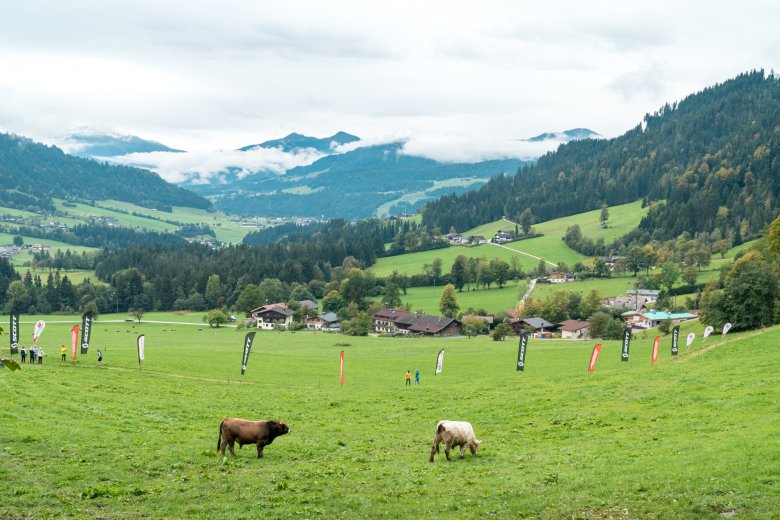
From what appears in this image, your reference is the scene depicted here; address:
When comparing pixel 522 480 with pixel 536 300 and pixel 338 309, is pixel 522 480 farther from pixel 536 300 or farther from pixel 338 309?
pixel 338 309

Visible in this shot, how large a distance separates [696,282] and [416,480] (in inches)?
5874

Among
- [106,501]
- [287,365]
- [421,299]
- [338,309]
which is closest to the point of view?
[106,501]

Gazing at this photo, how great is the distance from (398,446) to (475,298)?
132225mm

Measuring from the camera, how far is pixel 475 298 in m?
158

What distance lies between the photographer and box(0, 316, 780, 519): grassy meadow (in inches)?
720

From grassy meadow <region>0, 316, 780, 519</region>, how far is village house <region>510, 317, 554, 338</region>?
6965cm

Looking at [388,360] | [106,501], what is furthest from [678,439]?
[388,360]

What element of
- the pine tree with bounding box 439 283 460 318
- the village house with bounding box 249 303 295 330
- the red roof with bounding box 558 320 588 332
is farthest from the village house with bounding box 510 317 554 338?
the village house with bounding box 249 303 295 330

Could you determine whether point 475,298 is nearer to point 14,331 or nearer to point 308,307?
point 308,307

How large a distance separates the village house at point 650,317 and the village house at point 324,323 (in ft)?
168

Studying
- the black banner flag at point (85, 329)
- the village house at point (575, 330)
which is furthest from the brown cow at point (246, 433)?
the village house at point (575, 330)

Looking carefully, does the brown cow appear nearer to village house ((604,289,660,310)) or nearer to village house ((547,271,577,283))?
village house ((604,289,660,310))

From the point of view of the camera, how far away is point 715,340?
70625 millimetres

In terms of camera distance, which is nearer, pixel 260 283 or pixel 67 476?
pixel 67 476
